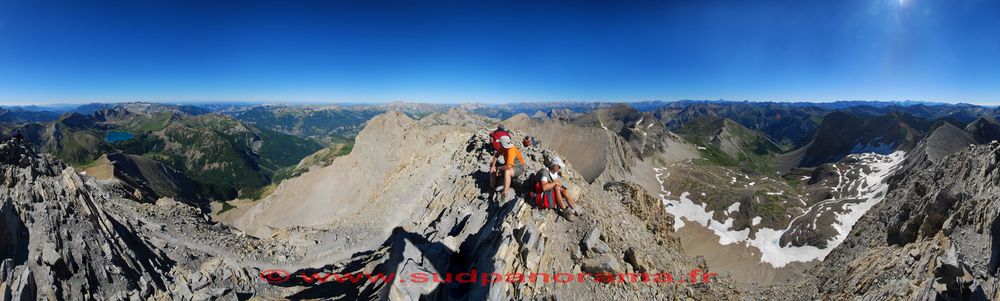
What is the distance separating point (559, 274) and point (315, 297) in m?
15.6

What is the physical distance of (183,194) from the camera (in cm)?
10288

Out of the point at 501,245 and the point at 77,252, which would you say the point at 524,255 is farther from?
the point at 77,252

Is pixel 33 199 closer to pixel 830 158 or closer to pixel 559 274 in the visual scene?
pixel 559 274

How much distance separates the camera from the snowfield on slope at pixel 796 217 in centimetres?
7550

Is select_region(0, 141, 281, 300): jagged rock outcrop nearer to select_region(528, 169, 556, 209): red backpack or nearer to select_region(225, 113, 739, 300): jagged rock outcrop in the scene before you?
select_region(225, 113, 739, 300): jagged rock outcrop

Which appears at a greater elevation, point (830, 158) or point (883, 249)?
point (883, 249)

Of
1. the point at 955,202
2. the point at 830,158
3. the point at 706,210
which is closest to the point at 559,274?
the point at 955,202

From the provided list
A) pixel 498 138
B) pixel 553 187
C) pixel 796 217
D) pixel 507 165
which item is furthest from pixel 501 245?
pixel 796 217

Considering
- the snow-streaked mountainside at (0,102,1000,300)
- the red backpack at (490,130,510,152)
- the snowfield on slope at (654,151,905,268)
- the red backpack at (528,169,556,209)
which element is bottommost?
the snowfield on slope at (654,151,905,268)

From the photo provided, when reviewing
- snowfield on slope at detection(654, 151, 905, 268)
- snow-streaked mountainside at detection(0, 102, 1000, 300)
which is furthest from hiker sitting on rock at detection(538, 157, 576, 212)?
snowfield on slope at detection(654, 151, 905, 268)

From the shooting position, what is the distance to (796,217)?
91.6m

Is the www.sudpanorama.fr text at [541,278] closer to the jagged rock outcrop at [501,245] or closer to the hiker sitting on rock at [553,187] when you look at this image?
the jagged rock outcrop at [501,245]

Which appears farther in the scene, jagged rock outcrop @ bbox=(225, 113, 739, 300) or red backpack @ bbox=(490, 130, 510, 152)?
red backpack @ bbox=(490, 130, 510, 152)

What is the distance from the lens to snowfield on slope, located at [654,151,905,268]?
75.5 metres
